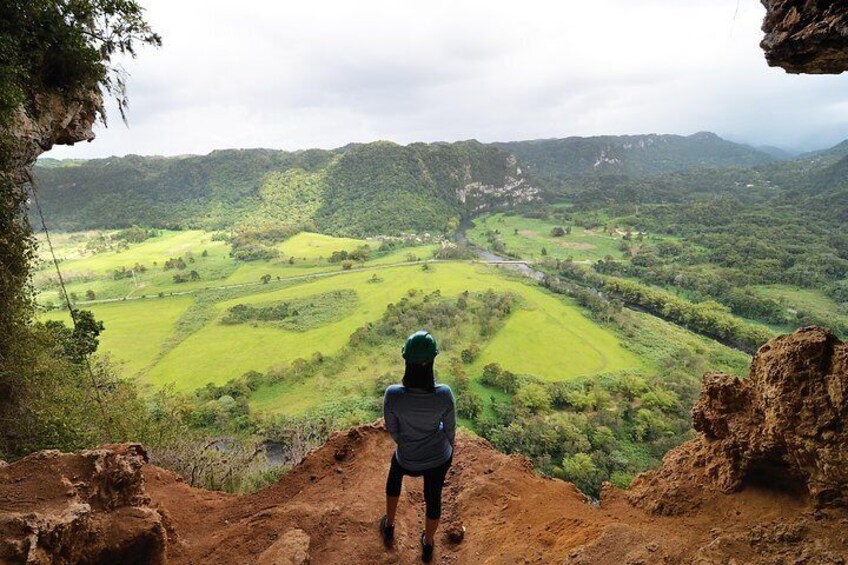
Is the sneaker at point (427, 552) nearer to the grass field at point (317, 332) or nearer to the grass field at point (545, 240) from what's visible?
the grass field at point (317, 332)

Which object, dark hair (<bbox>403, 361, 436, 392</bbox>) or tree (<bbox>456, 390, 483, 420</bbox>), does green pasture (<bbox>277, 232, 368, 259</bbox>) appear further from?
dark hair (<bbox>403, 361, 436, 392</bbox>)

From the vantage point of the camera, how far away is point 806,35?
15.5ft

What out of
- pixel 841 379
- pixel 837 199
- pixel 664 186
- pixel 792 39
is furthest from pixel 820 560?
pixel 664 186

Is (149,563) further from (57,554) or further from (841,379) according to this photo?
(841,379)

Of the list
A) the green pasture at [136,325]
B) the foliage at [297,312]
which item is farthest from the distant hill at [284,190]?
the green pasture at [136,325]

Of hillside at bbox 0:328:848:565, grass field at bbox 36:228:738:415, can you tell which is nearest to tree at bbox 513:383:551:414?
grass field at bbox 36:228:738:415

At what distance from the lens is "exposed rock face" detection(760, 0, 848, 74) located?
4477 mm

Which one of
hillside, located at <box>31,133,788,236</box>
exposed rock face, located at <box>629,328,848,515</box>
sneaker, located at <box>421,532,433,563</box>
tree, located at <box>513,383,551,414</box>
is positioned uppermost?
hillside, located at <box>31,133,788,236</box>

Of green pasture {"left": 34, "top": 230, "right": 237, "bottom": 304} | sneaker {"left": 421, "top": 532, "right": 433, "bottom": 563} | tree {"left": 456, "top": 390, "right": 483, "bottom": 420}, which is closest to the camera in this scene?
sneaker {"left": 421, "top": 532, "right": 433, "bottom": 563}

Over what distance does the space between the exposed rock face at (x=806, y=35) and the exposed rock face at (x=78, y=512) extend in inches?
354

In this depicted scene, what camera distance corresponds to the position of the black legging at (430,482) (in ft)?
15.0

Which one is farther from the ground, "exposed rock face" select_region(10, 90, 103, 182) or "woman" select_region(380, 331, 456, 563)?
"exposed rock face" select_region(10, 90, 103, 182)

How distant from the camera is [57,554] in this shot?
164 inches

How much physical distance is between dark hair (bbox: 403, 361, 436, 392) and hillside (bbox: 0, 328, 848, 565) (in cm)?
239
